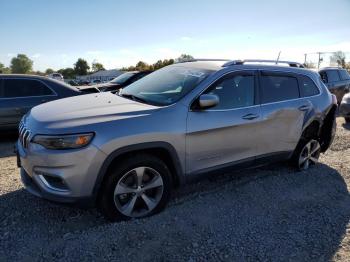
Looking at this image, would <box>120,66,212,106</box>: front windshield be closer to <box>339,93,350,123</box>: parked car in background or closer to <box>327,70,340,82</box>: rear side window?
<box>339,93,350,123</box>: parked car in background

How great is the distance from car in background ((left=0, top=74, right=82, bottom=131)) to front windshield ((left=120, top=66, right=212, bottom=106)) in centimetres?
319

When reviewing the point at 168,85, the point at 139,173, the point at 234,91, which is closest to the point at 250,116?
the point at 234,91

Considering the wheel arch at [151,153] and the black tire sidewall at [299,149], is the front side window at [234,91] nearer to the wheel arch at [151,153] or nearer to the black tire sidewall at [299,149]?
the wheel arch at [151,153]

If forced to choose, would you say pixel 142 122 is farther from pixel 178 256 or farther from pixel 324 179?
pixel 324 179

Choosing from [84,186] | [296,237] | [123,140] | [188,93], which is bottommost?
[296,237]

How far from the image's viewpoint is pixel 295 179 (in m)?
5.02

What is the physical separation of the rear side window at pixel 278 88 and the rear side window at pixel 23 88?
184 inches

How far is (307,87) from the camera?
16.8ft

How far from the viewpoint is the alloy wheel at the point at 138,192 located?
3475 millimetres

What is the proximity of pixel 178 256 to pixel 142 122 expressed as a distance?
1320 mm

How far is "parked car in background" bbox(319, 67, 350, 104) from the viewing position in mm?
11765

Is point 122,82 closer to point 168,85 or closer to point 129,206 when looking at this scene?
point 168,85

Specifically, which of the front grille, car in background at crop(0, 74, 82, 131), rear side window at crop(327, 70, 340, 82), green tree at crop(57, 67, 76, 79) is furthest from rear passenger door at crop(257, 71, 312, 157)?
green tree at crop(57, 67, 76, 79)

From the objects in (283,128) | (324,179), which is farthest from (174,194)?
(324,179)
